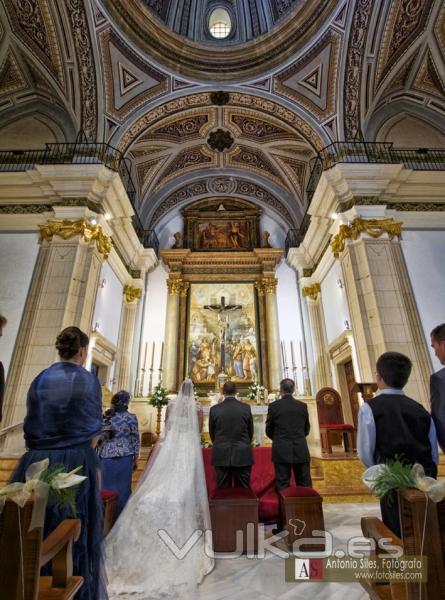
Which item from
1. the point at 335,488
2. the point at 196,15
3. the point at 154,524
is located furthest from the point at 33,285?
the point at 196,15

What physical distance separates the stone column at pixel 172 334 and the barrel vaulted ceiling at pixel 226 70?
4.32 metres

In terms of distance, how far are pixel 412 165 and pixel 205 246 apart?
6894 millimetres

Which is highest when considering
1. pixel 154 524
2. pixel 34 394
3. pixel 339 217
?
pixel 339 217

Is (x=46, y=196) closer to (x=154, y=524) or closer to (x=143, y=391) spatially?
(x=143, y=391)

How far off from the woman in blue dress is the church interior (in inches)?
127

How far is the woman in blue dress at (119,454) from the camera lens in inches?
136

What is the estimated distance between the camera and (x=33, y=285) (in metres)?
7.30

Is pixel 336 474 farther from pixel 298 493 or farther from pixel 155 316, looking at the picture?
pixel 155 316

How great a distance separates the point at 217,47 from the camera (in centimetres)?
945

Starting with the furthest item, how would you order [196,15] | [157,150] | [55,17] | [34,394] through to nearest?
1. [157,150]
2. [196,15]
3. [55,17]
4. [34,394]

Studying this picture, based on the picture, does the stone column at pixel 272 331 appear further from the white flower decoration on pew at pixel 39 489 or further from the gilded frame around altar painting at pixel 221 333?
the white flower decoration on pew at pixel 39 489

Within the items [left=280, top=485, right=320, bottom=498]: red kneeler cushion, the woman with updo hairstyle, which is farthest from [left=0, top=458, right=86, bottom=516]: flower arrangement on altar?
[left=280, top=485, right=320, bottom=498]: red kneeler cushion

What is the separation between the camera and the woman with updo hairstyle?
1.71 meters

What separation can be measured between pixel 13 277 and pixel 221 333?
609 cm
